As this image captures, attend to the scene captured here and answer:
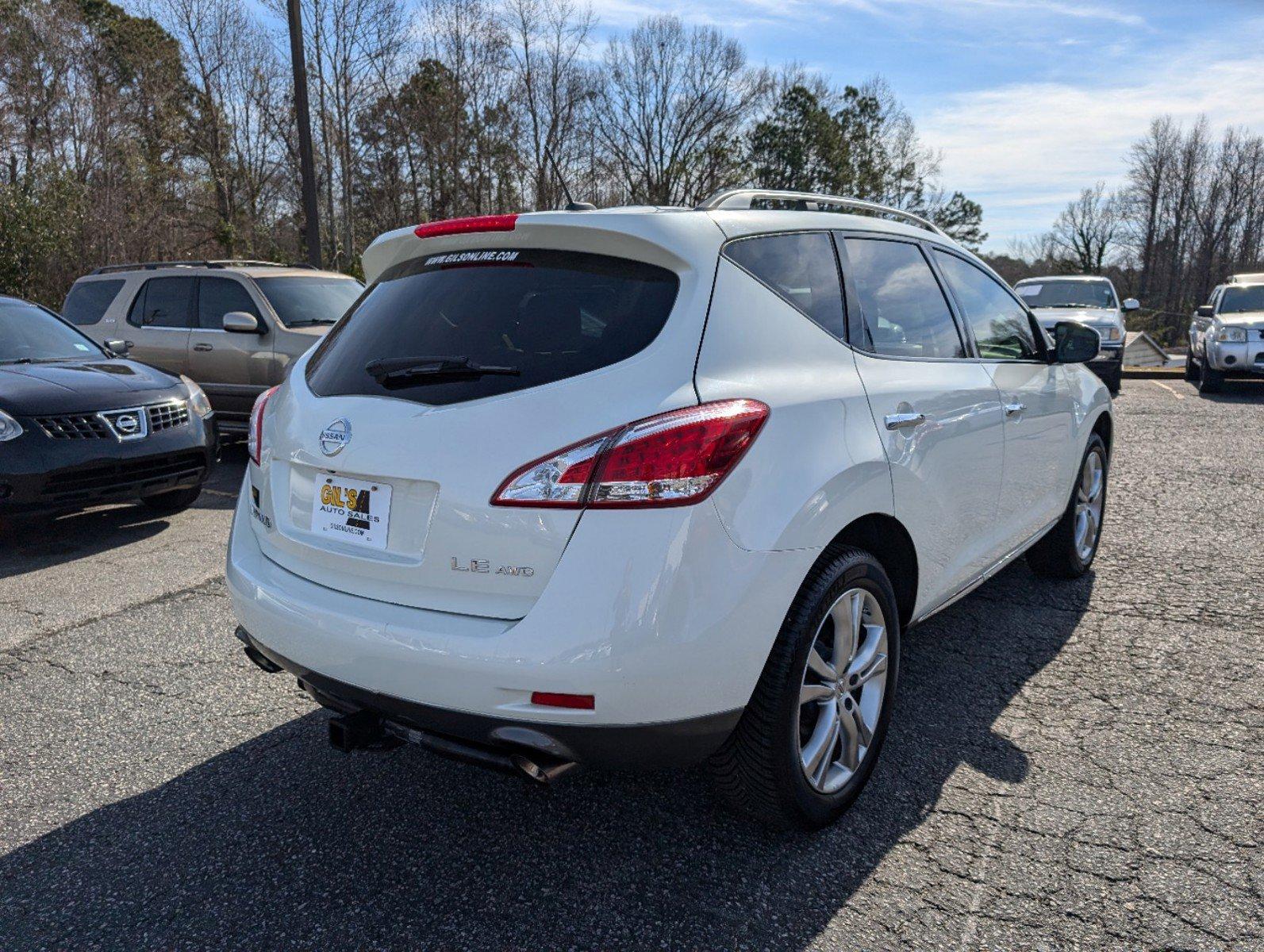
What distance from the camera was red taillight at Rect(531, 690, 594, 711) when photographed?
210 cm

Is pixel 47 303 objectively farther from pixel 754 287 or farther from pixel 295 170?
pixel 754 287

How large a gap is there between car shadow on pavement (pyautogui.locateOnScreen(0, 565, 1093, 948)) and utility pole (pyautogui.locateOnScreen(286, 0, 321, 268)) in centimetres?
1414

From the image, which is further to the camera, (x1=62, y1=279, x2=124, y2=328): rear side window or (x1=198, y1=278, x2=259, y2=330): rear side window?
(x1=62, y1=279, x2=124, y2=328): rear side window

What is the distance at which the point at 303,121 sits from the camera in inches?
631

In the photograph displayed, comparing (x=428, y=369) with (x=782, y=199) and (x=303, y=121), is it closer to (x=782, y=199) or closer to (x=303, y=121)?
(x=782, y=199)

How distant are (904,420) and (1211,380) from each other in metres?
14.4

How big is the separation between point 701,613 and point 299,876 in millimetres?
1314

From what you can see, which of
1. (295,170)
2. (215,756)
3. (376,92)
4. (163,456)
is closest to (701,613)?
(215,756)

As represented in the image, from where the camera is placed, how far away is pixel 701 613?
6.99 feet

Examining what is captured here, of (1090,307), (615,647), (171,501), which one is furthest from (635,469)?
(1090,307)

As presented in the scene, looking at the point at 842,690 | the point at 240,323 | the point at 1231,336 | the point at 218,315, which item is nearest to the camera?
the point at 842,690

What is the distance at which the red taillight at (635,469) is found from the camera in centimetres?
212

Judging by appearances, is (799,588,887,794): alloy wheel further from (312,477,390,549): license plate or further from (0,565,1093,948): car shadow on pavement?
(312,477,390,549): license plate

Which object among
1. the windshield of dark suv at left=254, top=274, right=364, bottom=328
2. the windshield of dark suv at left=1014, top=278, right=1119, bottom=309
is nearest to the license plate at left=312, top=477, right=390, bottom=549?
the windshield of dark suv at left=254, top=274, right=364, bottom=328
